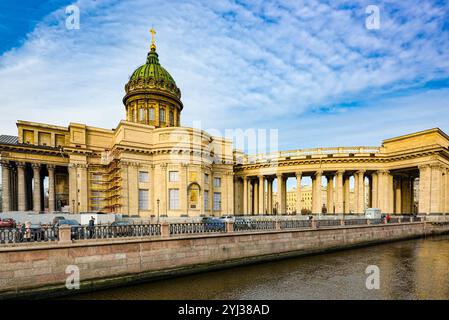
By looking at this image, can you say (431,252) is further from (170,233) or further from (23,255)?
(23,255)

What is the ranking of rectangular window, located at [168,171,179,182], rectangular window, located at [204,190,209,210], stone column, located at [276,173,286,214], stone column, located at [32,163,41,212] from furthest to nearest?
1. stone column, located at [276,173,286,214]
2. rectangular window, located at [204,190,209,210]
3. stone column, located at [32,163,41,212]
4. rectangular window, located at [168,171,179,182]

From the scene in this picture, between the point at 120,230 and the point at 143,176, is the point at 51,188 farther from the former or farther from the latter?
the point at 120,230

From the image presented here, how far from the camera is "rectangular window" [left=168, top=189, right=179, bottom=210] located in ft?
131

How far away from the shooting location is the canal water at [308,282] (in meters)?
12.9

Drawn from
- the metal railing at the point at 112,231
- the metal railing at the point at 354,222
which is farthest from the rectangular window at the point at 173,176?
the metal railing at the point at 354,222

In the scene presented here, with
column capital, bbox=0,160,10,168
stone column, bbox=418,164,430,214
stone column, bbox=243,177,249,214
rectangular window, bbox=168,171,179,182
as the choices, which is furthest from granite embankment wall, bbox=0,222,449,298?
column capital, bbox=0,160,10,168

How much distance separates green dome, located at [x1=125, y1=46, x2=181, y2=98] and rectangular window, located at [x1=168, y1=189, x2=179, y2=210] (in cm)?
2241

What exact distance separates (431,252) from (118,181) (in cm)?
3937

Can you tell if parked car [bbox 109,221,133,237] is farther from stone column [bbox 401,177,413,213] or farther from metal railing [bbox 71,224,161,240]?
stone column [bbox 401,177,413,213]

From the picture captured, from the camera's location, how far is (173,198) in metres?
40.0
